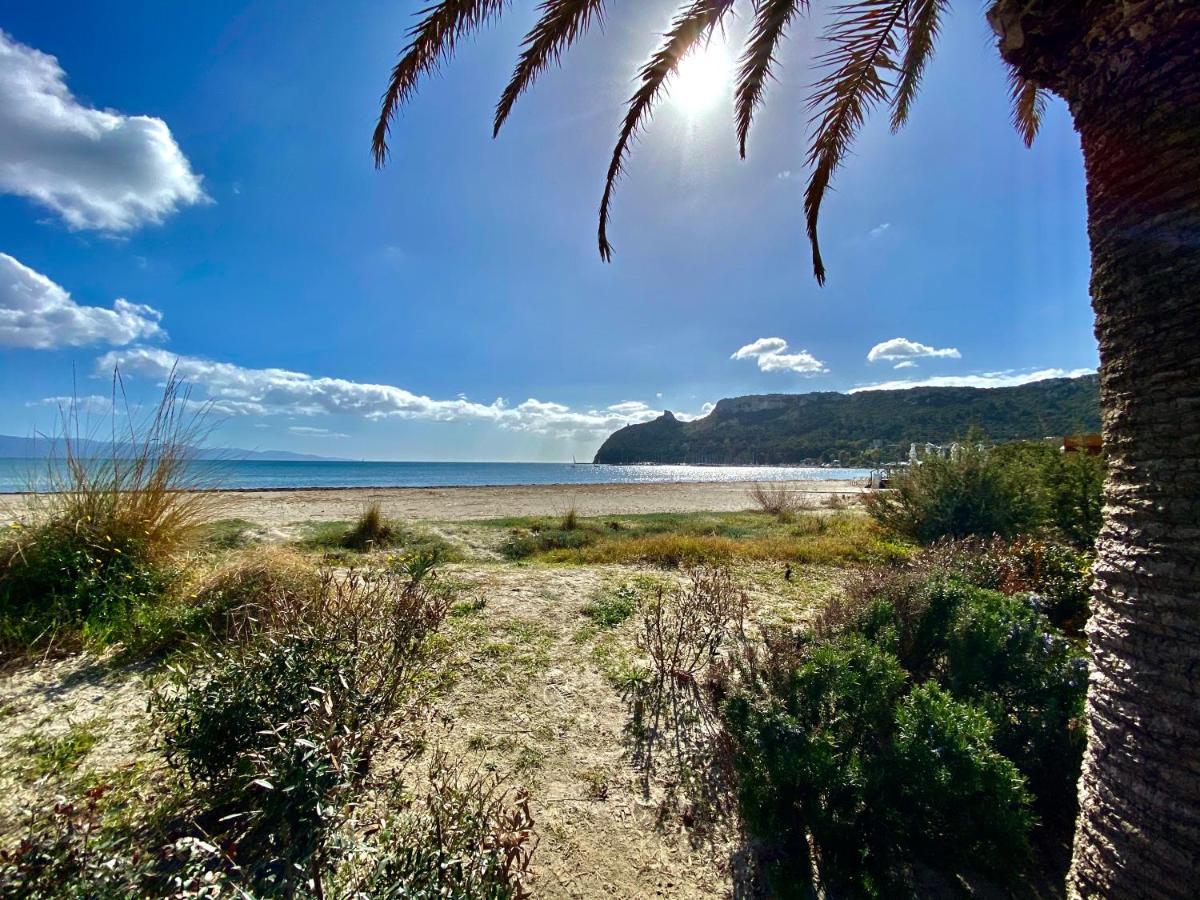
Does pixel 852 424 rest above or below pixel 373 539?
above

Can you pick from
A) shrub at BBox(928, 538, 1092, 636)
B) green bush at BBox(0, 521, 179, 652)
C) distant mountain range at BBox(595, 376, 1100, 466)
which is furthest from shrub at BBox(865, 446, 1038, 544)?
green bush at BBox(0, 521, 179, 652)

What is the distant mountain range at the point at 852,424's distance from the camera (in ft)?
103

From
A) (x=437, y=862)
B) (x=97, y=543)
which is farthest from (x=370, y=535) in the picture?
(x=437, y=862)

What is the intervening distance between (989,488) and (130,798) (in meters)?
11.3

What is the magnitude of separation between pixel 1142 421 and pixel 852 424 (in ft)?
280

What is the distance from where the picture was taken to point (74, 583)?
13.6 feet

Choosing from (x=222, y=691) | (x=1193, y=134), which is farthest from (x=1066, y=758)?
(x=222, y=691)

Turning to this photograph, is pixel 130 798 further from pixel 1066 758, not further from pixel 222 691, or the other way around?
pixel 1066 758

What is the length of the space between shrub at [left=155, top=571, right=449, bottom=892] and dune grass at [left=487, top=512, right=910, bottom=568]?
6.08 metres

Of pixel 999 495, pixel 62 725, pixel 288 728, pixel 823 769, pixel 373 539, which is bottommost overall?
pixel 373 539

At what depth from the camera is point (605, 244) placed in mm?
4141

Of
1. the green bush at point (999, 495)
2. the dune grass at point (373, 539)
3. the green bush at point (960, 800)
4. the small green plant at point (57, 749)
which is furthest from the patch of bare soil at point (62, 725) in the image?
the green bush at point (999, 495)

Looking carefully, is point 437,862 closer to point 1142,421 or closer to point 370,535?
point 1142,421

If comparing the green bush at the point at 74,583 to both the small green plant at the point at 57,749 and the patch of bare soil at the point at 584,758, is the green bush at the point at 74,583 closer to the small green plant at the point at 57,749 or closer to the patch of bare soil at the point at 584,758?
the small green plant at the point at 57,749
